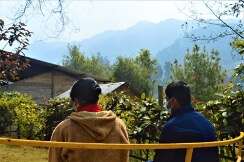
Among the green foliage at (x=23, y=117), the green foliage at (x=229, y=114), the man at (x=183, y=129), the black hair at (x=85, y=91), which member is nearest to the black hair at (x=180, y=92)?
the man at (x=183, y=129)

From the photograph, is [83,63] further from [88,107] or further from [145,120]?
[88,107]

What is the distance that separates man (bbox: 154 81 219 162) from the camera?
4242mm

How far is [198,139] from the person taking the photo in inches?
169

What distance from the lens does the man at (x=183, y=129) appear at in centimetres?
424

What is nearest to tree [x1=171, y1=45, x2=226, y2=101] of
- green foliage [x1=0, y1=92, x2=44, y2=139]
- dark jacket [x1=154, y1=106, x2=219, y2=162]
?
green foliage [x1=0, y1=92, x2=44, y2=139]

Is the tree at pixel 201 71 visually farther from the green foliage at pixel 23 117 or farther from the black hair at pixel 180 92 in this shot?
the black hair at pixel 180 92

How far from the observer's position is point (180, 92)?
453 cm

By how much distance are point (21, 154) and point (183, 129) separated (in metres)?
10.1

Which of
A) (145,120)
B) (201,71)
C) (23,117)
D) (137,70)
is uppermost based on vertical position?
(137,70)

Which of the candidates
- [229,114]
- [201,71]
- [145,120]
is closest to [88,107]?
[229,114]

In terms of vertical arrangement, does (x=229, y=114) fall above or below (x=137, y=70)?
below

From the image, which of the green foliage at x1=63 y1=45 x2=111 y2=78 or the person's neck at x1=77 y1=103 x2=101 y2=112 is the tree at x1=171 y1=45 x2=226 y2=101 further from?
the person's neck at x1=77 y1=103 x2=101 y2=112

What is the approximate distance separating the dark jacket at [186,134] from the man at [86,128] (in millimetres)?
505

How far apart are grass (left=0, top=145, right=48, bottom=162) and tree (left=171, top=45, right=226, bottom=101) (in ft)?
150
